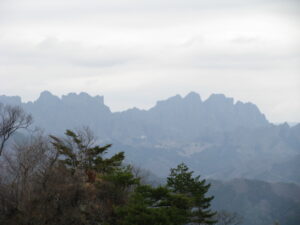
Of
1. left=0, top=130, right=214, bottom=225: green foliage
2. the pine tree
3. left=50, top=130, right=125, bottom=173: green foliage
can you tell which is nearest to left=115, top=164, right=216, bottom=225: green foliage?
left=0, top=130, right=214, bottom=225: green foliage

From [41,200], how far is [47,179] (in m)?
1.56

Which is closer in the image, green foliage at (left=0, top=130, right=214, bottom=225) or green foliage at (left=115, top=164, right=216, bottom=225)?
green foliage at (left=115, top=164, right=216, bottom=225)

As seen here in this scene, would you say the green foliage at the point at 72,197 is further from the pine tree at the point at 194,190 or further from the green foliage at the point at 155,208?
the pine tree at the point at 194,190

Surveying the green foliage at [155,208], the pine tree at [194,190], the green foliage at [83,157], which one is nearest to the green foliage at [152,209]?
the green foliage at [155,208]

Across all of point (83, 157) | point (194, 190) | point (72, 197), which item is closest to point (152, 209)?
point (72, 197)

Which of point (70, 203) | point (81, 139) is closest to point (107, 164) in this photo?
point (81, 139)

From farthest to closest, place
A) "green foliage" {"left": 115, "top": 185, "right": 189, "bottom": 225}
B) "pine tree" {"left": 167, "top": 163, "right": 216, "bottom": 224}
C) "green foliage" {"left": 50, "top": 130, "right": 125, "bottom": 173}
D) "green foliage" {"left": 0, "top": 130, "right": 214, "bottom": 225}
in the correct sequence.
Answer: "pine tree" {"left": 167, "top": 163, "right": 216, "bottom": 224} → "green foliage" {"left": 50, "top": 130, "right": 125, "bottom": 173} → "green foliage" {"left": 0, "top": 130, "right": 214, "bottom": 225} → "green foliage" {"left": 115, "top": 185, "right": 189, "bottom": 225}

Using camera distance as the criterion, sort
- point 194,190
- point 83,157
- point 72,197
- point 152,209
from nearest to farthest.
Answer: point 152,209
point 72,197
point 83,157
point 194,190

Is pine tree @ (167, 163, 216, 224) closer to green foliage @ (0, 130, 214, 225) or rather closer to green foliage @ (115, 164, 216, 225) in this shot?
green foliage @ (115, 164, 216, 225)

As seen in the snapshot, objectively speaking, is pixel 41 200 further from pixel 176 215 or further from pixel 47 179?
pixel 176 215

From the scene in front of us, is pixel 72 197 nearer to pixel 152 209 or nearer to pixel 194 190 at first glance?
pixel 152 209

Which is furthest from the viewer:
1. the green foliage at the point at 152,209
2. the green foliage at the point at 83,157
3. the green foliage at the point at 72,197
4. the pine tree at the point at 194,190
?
the pine tree at the point at 194,190

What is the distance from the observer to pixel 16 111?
126ft

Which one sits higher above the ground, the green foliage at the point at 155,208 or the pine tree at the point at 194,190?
the pine tree at the point at 194,190
